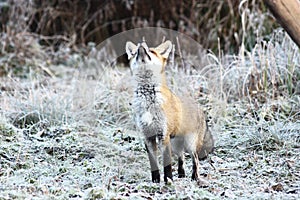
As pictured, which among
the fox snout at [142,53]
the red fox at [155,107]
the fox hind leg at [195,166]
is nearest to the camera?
the fox snout at [142,53]

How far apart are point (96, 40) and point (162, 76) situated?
6848 mm

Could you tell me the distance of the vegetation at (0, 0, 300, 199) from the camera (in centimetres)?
391

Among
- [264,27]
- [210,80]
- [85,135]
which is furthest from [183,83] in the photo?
[264,27]

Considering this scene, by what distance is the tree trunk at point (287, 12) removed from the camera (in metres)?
4.20

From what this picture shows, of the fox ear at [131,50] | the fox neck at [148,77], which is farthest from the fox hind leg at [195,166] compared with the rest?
the fox ear at [131,50]

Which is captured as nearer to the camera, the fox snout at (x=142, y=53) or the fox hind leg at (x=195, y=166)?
the fox snout at (x=142, y=53)

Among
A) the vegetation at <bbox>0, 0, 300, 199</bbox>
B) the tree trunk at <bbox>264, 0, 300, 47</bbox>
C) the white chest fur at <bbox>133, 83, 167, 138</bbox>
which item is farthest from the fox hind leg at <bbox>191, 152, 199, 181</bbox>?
the tree trunk at <bbox>264, 0, 300, 47</bbox>

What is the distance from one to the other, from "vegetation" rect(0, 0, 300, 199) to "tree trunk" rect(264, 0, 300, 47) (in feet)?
3.44

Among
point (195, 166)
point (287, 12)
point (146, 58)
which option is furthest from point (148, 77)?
point (287, 12)

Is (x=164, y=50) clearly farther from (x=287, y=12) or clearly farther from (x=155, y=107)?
(x=287, y=12)

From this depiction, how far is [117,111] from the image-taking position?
615 centimetres

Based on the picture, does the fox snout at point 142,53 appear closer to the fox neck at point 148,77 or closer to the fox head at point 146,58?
the fox head at point 146,58

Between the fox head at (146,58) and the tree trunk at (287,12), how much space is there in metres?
0.91

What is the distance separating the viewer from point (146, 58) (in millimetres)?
3654
